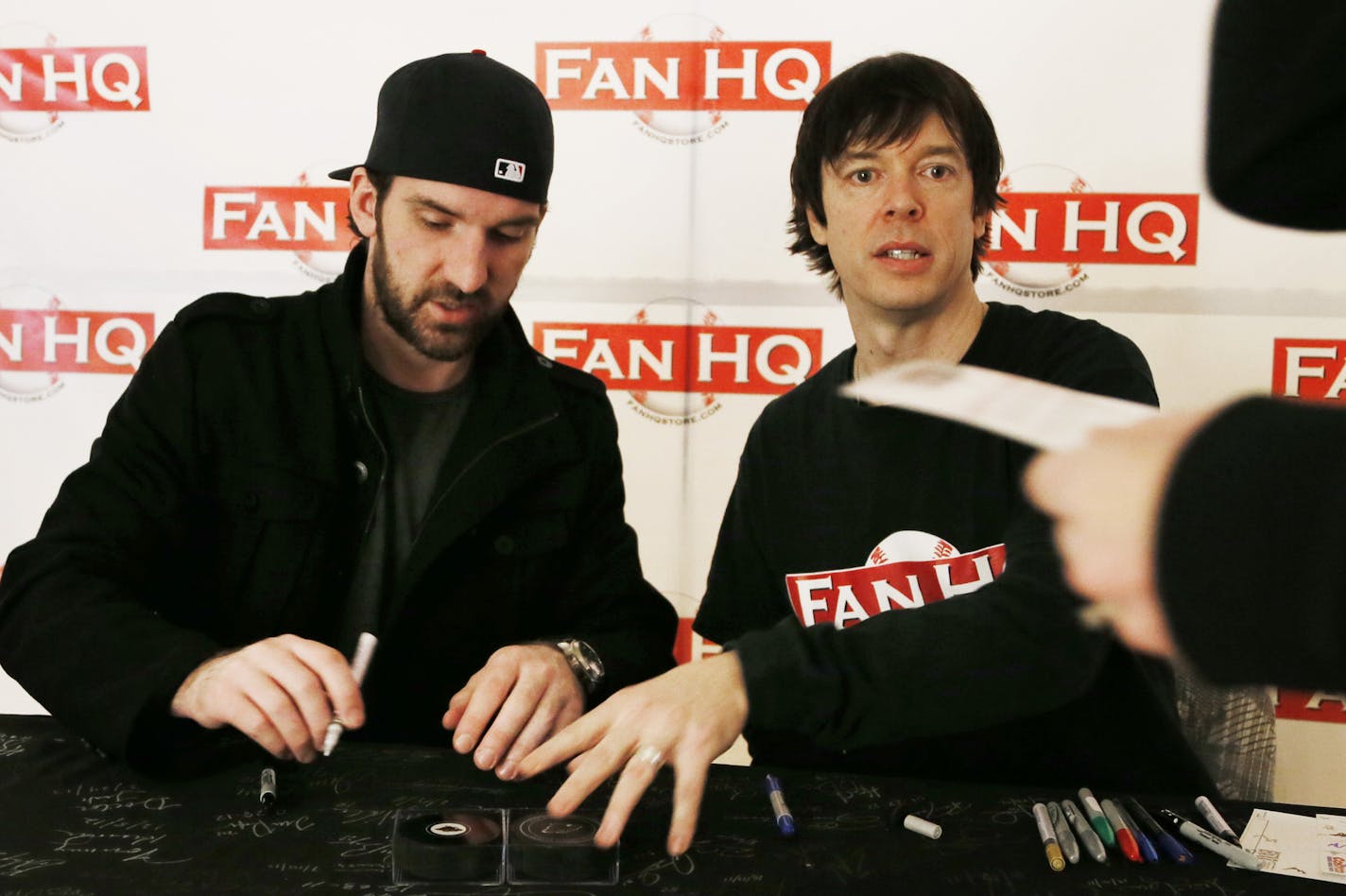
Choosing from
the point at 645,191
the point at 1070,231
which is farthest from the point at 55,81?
the point at 1070,231

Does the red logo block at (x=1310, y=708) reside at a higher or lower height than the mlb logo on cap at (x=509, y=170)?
lower

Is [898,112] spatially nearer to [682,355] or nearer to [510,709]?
[682,355]

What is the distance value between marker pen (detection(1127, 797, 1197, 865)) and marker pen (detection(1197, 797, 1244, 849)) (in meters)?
0.06

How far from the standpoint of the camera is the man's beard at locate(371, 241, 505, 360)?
75.8 inches

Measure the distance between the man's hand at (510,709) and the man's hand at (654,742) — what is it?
5.3 inches

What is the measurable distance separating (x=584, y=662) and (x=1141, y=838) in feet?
2.59

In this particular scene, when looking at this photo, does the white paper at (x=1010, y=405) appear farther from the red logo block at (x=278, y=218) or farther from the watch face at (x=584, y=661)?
the red logo block at (x=278, y=218)

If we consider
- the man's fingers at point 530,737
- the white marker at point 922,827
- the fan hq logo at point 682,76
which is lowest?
the white marker at point 922,827

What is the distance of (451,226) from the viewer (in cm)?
193

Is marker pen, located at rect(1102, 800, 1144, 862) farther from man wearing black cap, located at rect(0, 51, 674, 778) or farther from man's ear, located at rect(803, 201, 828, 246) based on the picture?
man's ear, located at rect(803, 201, 828, 246)

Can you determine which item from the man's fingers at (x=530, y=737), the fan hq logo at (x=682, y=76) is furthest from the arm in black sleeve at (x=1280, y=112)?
the fan hq logo at (x=682, y=76)

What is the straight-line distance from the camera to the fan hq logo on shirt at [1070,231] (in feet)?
7.84

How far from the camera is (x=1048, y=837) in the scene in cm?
112

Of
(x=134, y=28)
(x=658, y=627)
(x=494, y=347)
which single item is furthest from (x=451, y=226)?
(x=134, y=28)
